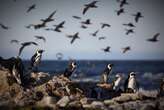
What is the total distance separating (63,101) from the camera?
10273 mm

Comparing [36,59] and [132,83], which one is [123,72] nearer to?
[132,83]

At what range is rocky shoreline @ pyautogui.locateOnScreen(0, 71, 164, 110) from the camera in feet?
33.5

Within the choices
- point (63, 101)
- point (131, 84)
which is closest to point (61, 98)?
point (63, 101)

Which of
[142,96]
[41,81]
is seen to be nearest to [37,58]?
[41,81]

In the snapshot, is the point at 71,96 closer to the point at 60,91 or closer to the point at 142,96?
the point at 60,91

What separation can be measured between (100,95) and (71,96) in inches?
47.0

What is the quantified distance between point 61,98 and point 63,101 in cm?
41

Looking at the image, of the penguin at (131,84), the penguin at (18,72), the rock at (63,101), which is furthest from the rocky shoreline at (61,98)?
the penguin at (131,84)

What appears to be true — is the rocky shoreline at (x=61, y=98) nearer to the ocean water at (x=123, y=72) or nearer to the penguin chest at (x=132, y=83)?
the penguin chest at (x=132, y=83)

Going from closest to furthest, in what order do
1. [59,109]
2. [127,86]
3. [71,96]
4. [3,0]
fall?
[59,109] < [71,96] < [127,86] < [3,0]

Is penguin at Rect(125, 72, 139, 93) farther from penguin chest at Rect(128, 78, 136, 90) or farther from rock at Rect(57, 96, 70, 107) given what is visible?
rock at Rect(57, 96, 70, 107)

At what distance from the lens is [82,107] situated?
10273 millimetres

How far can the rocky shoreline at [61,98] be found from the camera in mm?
10211

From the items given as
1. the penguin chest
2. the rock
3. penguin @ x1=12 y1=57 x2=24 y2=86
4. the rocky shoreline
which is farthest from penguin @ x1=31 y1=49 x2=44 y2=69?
the penguin chest
